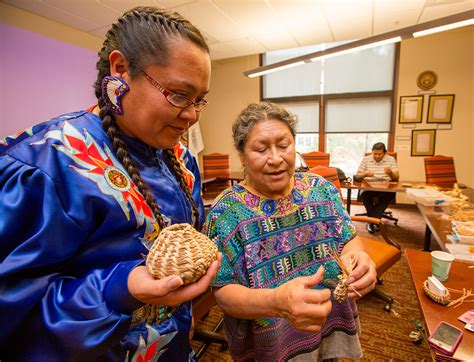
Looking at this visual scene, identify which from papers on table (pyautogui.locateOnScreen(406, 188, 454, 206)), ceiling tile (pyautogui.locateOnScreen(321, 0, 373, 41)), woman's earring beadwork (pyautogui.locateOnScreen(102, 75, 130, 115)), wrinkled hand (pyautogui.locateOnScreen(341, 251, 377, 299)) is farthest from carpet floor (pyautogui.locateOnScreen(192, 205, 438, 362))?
ceiling tile (pyautogui.locateOnScreen(321, 0, 373, 41))

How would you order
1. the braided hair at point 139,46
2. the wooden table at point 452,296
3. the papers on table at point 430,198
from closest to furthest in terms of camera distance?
1. the braided hair at point 139,46
2. the wooden table at point 452,296
3. the papers on table at point 430,198

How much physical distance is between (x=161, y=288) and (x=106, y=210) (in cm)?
23

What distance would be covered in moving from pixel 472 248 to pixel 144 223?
2020 mm

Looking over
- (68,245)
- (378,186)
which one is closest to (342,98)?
(378,186)

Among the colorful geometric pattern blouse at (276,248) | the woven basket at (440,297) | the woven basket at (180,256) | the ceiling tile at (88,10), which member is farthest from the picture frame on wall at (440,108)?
the woven basket at (180,256)

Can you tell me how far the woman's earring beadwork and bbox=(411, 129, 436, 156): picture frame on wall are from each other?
6.52 metres

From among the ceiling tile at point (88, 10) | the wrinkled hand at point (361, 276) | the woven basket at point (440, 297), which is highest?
the ceiling tile at point (88, 10)

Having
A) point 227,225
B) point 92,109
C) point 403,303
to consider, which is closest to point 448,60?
point 403,303

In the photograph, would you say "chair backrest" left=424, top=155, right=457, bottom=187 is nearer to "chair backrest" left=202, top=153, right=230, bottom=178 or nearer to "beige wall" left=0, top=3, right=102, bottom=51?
"chair backrest" left=202, top=153, right=230, bottom=178

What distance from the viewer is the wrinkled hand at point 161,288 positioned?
1.75ft

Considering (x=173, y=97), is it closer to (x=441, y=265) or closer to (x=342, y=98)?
(x=441, y=265)

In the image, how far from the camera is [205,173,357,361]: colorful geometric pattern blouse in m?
1.11

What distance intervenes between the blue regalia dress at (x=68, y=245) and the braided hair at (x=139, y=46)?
3cm

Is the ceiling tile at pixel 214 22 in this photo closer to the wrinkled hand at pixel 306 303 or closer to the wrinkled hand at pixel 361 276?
the wrinkled hand at pixel 361 276
